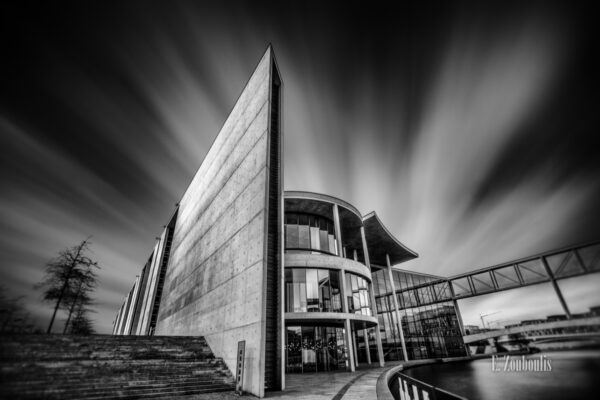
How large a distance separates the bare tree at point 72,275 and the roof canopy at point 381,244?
2675cm

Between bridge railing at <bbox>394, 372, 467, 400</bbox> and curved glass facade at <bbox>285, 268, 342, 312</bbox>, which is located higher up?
curved glass facade at <bbox>285, 268, 342, 312</bbox>

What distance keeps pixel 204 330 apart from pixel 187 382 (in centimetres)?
609

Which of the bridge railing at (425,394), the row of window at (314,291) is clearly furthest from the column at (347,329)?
the bridge railing at (425,394)

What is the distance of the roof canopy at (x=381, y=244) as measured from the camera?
26609mm

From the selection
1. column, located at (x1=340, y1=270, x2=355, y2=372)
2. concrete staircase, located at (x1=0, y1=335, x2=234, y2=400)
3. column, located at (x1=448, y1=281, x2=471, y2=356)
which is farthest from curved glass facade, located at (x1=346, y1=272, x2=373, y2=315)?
column, located at (x1=448, y1=281, x2=471, y2=356)

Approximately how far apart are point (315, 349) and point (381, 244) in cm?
1601

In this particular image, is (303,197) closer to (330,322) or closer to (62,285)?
(330,322)

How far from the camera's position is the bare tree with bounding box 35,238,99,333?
Result: 20031 mm

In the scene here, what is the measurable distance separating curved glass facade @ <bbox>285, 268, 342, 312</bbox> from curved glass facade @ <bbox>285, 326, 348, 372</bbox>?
2.36 meters

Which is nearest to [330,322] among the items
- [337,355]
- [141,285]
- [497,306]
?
[337,355]

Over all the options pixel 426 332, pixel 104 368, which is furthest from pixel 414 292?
pixel 104 368

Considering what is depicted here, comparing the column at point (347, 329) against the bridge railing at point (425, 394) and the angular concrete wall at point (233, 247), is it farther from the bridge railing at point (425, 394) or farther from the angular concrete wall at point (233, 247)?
the angular concrete wall at point (233, 247)

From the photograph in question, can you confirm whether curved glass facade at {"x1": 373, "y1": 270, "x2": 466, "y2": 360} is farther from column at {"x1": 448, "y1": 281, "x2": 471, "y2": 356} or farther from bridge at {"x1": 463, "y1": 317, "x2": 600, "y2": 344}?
bridge at {"x1": 463, "y1": 317, "x2": 600, "y2": 344}

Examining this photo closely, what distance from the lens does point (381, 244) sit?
99.1 feet
